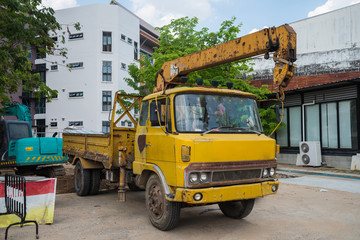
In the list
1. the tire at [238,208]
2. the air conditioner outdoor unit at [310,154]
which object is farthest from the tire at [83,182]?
the air conditioner outdoor unit at [310,154]

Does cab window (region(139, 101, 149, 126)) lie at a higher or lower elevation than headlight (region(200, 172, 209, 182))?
higher

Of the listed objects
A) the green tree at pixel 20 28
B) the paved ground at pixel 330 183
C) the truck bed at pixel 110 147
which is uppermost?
the green tree at pixel 20 28

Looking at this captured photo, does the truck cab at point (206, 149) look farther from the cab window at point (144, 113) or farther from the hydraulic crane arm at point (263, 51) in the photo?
the hydraulic crane arm at point (263, 51)

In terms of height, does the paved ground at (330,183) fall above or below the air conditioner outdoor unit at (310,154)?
below

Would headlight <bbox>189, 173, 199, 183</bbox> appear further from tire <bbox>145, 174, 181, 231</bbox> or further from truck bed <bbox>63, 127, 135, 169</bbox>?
truck bed <bbox>63, 127, 135, 169</bbox>

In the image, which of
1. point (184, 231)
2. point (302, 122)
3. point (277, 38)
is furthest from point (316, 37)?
point (184, 231)

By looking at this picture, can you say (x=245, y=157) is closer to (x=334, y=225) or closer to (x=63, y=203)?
(x=334, y=225)

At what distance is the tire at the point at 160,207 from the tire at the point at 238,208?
156cm

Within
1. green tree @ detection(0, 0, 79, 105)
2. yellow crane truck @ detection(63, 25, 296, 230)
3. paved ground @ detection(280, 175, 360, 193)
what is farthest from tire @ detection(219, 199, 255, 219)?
green tree @ detection(0, 0, 79, 105)

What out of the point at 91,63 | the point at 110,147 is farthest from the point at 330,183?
the point at 91,63

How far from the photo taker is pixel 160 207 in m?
5.53

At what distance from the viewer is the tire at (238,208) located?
20.5 ft

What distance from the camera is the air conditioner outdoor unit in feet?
53.7

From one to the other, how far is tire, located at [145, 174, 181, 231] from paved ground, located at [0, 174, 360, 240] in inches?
7.1
